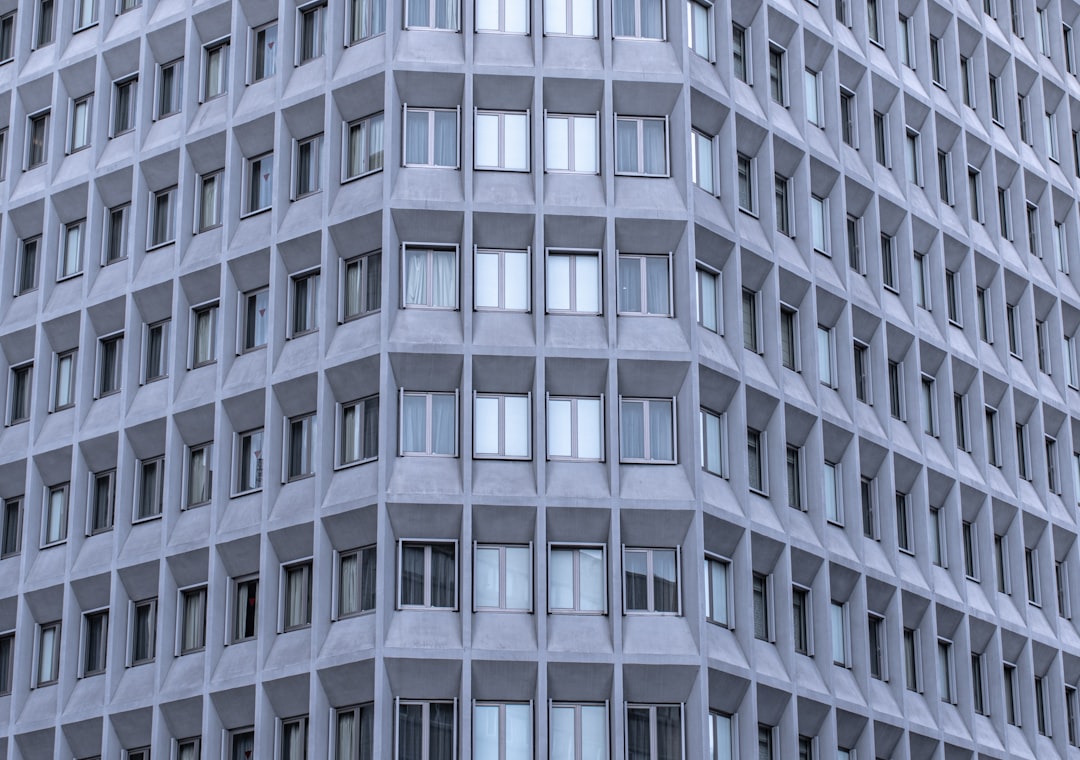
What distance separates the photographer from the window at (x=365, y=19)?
5991cm

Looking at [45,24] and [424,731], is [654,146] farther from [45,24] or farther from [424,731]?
[45,24]

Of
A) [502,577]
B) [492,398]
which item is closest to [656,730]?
[502,577]

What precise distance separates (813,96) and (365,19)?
14.1 m

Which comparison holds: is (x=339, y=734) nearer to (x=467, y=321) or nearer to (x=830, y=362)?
(x=467, y=321)

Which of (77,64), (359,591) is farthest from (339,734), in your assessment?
(77,64)

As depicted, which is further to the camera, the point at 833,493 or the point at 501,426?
the point at 833,493

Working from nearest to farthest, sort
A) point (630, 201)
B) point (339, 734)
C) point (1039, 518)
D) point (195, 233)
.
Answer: point (339, 734) < point (630, 201) < point (195, 233) < point (1039, 518)

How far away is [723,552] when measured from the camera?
57.2m

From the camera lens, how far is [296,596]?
56969 millimetres

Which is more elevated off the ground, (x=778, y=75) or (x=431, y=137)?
(x=778, y=75)

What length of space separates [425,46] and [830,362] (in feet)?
48.4

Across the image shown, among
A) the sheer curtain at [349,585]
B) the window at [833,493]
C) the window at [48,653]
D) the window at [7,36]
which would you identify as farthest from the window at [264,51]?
the window at [833,493]

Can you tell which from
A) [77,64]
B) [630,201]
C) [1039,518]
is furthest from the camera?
[1039,518]

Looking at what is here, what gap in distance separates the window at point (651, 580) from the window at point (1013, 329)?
2142 cm
